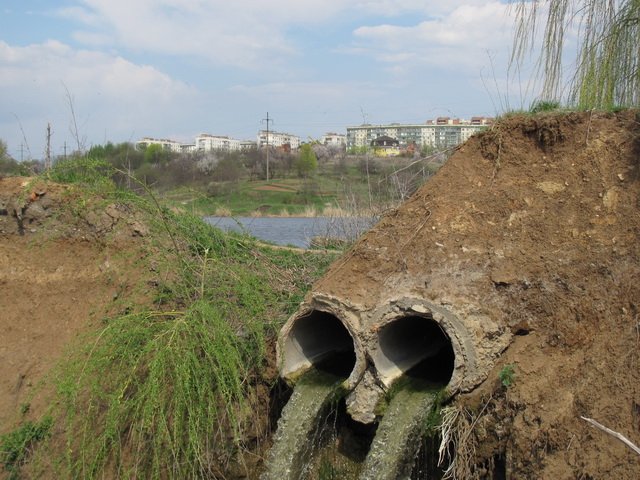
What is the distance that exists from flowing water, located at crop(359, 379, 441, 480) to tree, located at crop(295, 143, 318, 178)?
19.9 m

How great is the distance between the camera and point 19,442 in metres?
6.56

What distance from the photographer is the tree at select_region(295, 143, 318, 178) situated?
2658cm

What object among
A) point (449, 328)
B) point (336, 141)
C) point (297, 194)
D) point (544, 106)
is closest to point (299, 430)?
point (449, 328)

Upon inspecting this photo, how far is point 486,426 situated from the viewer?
5.19 m

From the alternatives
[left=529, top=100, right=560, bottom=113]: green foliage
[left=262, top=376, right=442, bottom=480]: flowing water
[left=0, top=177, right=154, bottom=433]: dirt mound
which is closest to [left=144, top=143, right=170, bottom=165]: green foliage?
[left=0, top=177, right=154, bottom=433]: dirt mound

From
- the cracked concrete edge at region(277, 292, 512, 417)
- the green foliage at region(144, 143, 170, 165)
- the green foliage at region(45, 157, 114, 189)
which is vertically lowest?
the cracked concrete edge at region(277, 292, 512, 417)

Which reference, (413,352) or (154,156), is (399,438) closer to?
(413,352)

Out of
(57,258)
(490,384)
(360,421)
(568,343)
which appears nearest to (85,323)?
(57,258)

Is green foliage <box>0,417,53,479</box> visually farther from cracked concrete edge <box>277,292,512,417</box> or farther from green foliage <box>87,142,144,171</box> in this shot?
green foliage <box>87,142,144,171</box>

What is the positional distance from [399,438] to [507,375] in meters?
1.03

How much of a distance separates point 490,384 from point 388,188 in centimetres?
612

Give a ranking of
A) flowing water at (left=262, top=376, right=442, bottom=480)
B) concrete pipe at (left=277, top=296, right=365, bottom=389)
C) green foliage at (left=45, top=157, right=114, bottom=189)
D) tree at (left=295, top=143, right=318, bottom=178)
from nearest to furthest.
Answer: flowing water at (left=262, top=376, right=442, bottom=480) → concrete pipe at (left=277, top=296, right=365, bottom=389) → green foliage at (left=45, top=157, right=114, bottom=189) → tree at (left=295, top=143, right=318, bottom=178)

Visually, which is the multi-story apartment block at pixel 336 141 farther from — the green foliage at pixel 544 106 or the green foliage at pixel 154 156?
the green foliage at pixel 544 106

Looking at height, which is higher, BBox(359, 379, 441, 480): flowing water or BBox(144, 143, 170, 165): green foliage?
BBox(144, 143, 170, 165): green foliage
